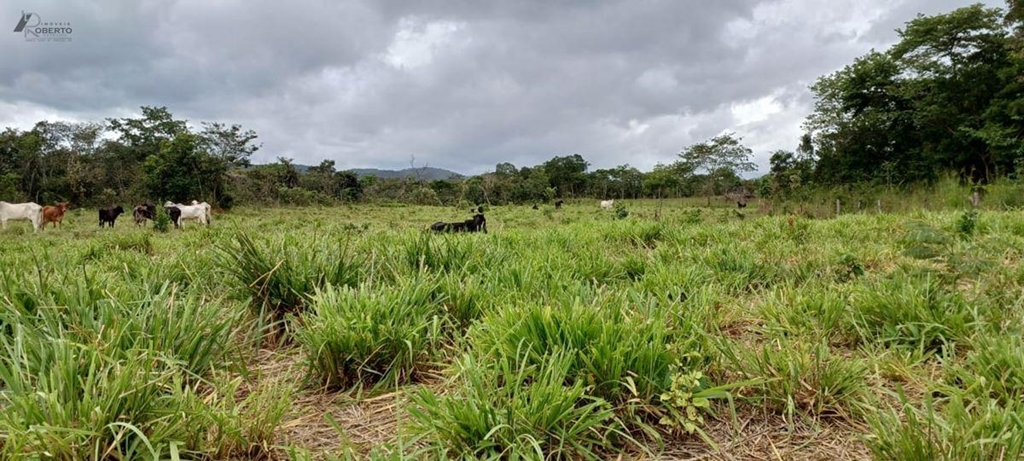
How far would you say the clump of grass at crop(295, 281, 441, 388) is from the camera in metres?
1.69

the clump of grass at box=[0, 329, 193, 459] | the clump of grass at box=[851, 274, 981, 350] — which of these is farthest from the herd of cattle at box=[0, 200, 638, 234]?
the clump of grass at box=[0, 329, 193, 459]

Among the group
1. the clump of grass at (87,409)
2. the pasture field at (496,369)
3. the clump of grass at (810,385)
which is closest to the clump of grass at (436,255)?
the pasture field at (496,369)

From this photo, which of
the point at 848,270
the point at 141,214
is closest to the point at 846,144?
the point at 848,270

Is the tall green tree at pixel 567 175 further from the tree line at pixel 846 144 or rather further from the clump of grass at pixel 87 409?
the clump of grass at pixel 87 409

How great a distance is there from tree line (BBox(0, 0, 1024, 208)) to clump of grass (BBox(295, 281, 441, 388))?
21.5m

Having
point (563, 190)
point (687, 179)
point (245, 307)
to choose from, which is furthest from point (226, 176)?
point (687, 179)

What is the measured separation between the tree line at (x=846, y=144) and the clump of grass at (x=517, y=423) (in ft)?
70.1

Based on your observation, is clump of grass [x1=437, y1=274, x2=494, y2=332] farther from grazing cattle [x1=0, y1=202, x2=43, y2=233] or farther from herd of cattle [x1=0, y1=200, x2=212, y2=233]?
grazing cattle [x1=0, y1=202, x2=43, y2=233]

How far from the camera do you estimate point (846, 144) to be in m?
28.8

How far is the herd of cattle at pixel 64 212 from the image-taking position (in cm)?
1272

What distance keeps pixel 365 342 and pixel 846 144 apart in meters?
35.8

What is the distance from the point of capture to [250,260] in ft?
7.77

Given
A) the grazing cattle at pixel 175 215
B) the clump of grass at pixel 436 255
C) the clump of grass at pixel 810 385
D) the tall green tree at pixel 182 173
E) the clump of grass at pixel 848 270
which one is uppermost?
the tall green tree at pixel 182 173

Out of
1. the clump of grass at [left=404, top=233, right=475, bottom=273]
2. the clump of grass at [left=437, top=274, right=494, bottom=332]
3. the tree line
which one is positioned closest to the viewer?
the clump of grass at [left=437, top=274, right=494, bottom=332]
